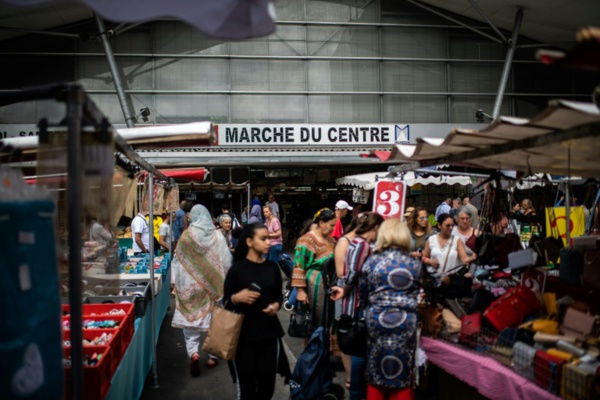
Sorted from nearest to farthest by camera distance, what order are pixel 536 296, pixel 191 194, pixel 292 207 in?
pixel 536 296 < pixel 191 194 < pixel 292 207

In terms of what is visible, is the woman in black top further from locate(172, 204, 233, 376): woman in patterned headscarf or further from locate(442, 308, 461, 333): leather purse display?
locate(172, 204, 233, 376): woman in patterned headscarf

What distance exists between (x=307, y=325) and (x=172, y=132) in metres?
2.44

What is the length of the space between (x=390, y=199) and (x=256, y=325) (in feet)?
9.00

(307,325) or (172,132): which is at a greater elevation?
(172,132)

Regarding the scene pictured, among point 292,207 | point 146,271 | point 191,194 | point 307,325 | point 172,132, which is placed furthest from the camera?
point 292,207

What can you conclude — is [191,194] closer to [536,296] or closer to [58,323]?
[536,296]

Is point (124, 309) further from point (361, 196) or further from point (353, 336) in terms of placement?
point (361, 196)

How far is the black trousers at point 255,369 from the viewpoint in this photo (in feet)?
14.9

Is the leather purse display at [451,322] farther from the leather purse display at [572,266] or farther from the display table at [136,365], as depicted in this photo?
the display table at [136,365]

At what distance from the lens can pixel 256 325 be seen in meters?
4.55

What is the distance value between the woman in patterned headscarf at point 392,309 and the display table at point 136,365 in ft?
6.43

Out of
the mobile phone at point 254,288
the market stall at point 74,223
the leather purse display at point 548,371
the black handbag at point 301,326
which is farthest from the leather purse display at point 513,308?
the market stall at point 74,223

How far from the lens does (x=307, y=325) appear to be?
5.56 metres

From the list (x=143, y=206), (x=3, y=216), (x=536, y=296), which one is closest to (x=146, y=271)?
(x=143, y=206)
